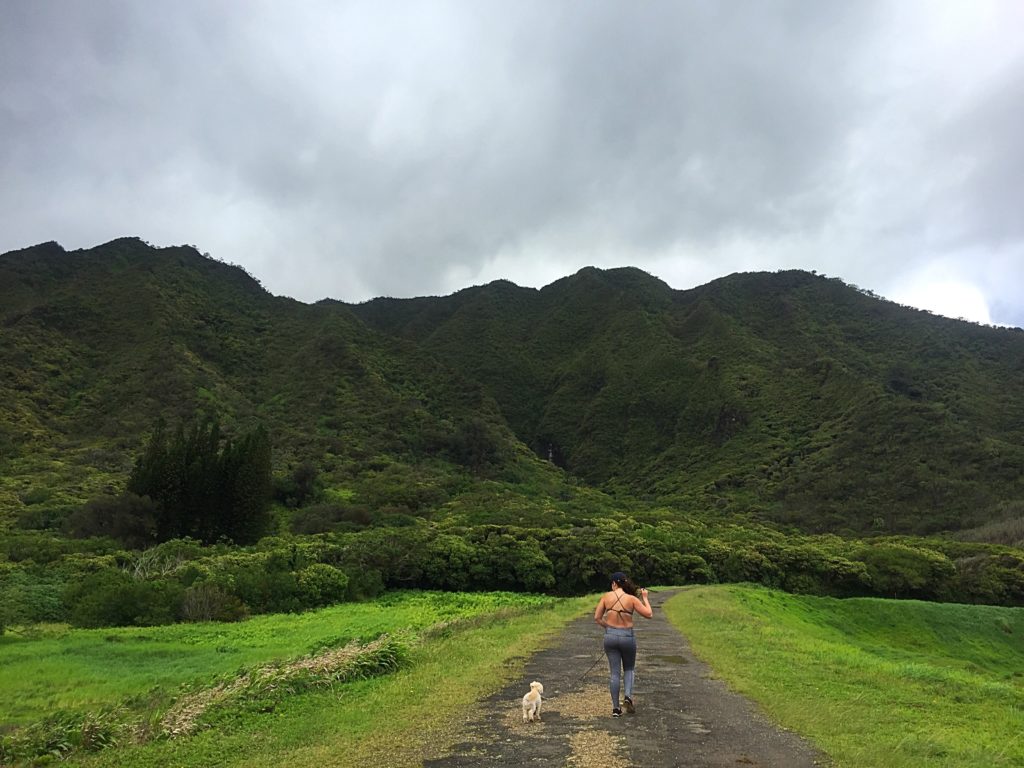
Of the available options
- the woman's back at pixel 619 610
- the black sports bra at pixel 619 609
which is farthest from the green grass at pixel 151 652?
the black sports bra at pixel 619 609

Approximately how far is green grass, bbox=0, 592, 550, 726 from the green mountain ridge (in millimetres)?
40092

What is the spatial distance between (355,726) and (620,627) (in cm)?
397

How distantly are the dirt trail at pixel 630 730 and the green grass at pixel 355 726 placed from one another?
0.54 meters

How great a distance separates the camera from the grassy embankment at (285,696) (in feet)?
26.7

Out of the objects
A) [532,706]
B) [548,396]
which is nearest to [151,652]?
[532,706]

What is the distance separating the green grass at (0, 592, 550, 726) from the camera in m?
13.7

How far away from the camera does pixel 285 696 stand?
10.9 metres

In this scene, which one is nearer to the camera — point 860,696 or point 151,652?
point 860,696

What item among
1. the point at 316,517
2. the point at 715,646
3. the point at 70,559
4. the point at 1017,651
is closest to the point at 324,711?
the point at 715,646

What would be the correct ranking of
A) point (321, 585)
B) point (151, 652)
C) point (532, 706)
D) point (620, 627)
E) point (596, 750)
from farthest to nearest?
point (321, 585) → point (151, 652) → point (620, 627) → point (532, 706) → point (596, 750)

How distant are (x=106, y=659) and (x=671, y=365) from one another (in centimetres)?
14365

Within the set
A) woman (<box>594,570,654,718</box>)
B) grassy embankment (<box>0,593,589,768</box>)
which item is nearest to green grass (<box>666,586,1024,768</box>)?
woman (<box>594,570,654,718</box>)

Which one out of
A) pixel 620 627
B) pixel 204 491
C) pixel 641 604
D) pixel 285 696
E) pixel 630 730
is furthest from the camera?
pixel 204 491

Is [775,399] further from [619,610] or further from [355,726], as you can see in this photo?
[355,726]
